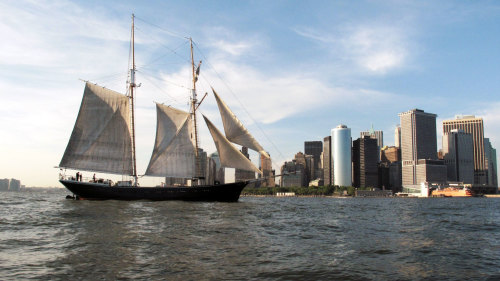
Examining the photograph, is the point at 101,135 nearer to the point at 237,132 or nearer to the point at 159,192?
the point at 159,192

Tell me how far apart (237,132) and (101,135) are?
2363 cm

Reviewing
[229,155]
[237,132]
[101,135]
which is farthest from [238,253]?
[101,135]

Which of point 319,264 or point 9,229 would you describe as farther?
point 9,229

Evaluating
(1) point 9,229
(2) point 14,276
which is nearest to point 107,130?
(1) point 9,229

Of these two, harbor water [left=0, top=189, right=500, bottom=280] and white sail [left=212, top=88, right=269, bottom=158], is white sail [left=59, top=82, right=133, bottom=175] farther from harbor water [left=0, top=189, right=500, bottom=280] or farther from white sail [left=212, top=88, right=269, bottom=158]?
harbor water [left=0, top=189, right=500, bottom=280]

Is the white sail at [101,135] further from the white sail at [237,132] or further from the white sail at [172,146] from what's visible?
the white sail at [237,132]

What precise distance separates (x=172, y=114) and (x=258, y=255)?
56558 millimetres

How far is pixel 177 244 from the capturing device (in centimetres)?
2098

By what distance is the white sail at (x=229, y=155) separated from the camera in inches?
2625

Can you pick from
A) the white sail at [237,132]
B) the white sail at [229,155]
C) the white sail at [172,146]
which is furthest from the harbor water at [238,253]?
the white sail at [172,146]

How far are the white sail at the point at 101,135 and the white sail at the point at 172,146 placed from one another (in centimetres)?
556

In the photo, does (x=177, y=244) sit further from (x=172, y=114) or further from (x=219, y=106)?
(x=172, y=114)

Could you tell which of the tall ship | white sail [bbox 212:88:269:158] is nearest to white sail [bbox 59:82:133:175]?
the tall ship

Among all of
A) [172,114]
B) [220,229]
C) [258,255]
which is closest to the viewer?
[258,255]
